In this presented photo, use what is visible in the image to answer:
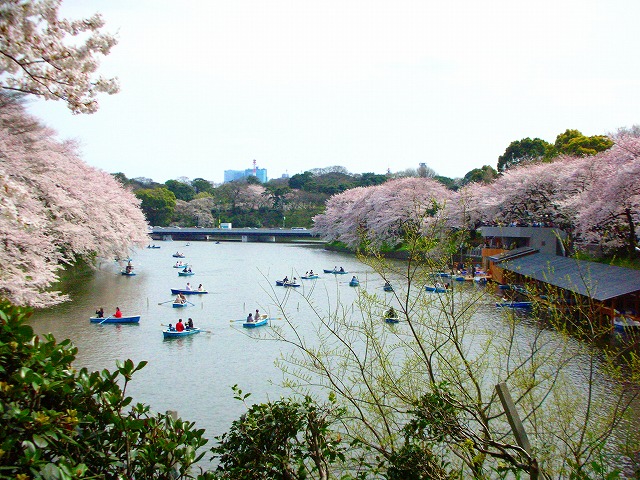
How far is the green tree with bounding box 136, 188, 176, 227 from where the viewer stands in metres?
79.8

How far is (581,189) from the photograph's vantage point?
96.8 ft

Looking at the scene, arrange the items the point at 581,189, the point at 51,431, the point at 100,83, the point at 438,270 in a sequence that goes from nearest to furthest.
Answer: the point at 51,431 < the point at 438,270 < the point at 100,83 < the point at 581,189

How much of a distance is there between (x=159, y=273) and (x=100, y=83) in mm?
31809

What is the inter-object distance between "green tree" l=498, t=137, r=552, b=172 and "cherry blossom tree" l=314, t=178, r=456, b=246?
946cm

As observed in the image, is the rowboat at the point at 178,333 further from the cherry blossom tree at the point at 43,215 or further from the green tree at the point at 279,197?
the green tree at the point at 279,197

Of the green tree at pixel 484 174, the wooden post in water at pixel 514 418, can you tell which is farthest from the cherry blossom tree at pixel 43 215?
the green tree at pixel 484 174

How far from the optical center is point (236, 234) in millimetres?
76188

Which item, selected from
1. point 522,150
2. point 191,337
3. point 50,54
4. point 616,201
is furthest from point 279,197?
point 50,54

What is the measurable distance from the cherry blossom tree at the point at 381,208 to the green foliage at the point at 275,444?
3326 cm

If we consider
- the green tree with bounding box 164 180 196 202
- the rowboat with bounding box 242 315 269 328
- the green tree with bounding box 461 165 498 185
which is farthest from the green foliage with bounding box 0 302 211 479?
the green tree with bounding box 164 180 196 202

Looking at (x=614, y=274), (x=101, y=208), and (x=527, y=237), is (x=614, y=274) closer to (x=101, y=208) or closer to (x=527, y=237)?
(x=527, y=237)

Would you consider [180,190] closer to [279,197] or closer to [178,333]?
[279,197]

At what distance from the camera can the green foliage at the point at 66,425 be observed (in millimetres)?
2725

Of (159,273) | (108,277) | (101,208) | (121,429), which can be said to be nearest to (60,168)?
(101,208)
